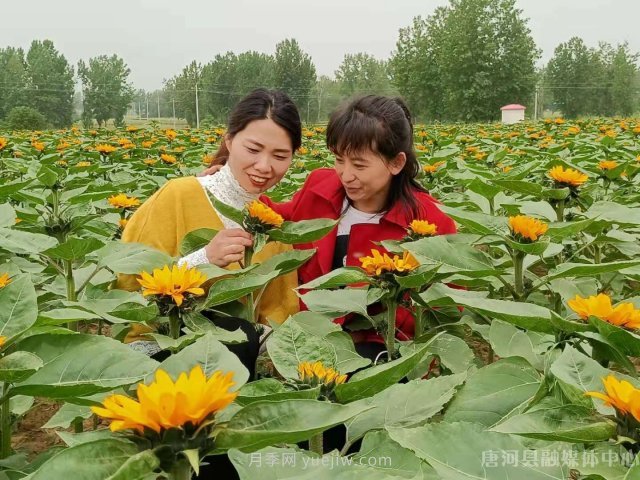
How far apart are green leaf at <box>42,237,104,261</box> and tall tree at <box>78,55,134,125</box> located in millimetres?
26360

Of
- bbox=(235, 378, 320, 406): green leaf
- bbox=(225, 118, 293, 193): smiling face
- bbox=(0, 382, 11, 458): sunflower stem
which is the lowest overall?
bbox=(0, 382, 11, 458): sunflower stem

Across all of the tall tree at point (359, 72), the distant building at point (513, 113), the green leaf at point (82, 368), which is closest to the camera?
the green leaf at point (82, 368)

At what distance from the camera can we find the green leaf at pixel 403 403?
86 centimetres

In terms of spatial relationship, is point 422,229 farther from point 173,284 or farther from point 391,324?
point 173,284

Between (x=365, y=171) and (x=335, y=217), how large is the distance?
7.0 inches

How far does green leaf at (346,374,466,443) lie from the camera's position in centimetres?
86

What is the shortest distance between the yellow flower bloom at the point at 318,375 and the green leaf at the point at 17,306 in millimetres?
365

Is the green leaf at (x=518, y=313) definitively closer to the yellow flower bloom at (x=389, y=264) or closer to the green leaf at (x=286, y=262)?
the yellow flower bloom at (x=389, y=264)

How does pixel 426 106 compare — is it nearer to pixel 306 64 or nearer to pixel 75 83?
pixel 306 64

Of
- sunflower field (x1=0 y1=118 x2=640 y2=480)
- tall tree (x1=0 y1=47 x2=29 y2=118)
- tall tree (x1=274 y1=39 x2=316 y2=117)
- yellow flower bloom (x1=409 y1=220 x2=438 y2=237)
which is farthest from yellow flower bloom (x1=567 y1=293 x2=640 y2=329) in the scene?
tall tree (x1=274 y1=39 x2=316 y2=117)

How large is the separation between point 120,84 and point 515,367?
32278 mm

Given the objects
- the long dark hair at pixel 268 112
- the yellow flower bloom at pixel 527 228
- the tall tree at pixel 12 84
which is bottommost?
the yellow flower bloom at pixel 527 228

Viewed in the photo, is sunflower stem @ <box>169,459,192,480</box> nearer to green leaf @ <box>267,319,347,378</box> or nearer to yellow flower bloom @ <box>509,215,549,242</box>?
green leaf @ <box>267,319,347,378</box>

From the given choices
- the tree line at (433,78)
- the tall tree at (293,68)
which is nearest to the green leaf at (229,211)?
the tree line at (433,78)
